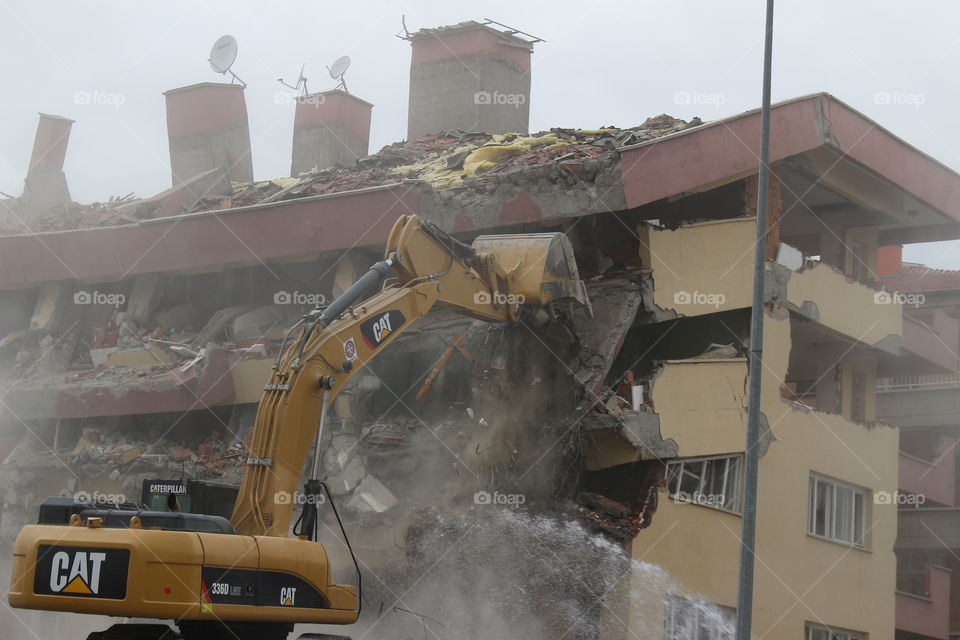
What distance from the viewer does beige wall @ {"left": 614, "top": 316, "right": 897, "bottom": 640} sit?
16.6 m

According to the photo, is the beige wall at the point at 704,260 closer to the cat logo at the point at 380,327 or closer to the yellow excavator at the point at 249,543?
the yellow excavator at the point at 249,543

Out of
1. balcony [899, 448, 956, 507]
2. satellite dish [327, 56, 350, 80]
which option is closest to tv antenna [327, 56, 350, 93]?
satellite dish [327, 56, 350, 80]

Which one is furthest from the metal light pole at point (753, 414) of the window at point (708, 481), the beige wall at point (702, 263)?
the beige wall at point (702, 263)

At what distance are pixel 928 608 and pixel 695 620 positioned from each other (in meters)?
13.8

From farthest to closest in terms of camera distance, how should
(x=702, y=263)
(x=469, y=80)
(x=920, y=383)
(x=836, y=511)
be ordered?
(x=920, y=383) < (x=469, y=80) < (x=836, y=511) < (x=702, y=263)

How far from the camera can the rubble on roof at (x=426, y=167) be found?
1920cm

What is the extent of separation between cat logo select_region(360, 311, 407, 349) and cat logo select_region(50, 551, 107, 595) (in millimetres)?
3848

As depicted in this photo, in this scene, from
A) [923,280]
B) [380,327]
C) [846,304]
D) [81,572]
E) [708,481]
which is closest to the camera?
[81,572]

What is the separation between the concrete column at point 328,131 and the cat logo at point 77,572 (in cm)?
2096

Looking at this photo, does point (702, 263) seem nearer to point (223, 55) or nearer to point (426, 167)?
point (426, 167)

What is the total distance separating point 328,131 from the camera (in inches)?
1176

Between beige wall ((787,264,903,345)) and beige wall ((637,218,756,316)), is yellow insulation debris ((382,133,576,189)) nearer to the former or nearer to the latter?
beige wall ((637,218,756,316))

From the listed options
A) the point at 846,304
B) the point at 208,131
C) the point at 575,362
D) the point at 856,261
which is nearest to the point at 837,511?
the point at 846,304

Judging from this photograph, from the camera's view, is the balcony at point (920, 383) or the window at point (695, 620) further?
the balcony at point (920, 383)
